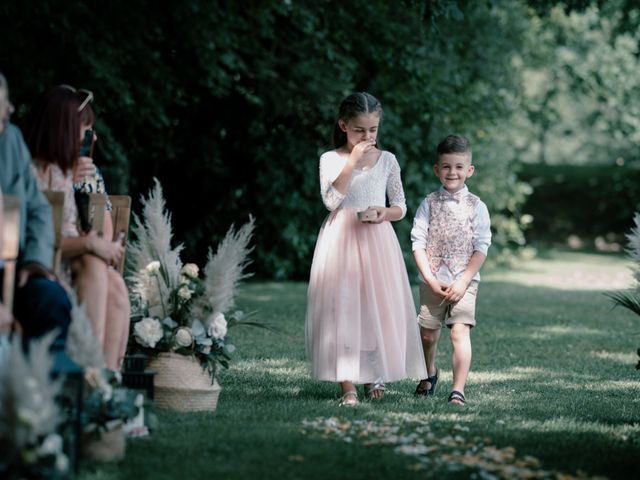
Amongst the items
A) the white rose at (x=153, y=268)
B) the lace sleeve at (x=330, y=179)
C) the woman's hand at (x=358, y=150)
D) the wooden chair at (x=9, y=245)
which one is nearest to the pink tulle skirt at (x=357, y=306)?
the lace sleeve at (x=330, y=179)

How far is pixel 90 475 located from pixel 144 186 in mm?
12507

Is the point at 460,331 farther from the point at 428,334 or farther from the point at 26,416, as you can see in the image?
the point at 26,416

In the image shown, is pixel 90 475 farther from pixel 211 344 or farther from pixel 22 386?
pixel 211 344

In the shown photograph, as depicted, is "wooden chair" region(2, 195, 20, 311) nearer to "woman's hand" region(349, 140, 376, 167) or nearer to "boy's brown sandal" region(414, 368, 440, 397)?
"woman's hand" region(349, 140, 376, 167)

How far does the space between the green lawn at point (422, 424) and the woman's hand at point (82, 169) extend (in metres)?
1.26

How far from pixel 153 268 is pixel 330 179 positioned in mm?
1204

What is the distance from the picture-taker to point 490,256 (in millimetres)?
20156

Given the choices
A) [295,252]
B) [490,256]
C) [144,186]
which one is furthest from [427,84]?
[490,256]

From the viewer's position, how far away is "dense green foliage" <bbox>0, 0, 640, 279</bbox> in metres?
12.2

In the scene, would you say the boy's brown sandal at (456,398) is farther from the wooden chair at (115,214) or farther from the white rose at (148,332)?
the wooden chair at (115,214)

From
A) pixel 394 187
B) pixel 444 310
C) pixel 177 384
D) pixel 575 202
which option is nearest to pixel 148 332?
pixel 177 384

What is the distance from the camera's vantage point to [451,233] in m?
6.39

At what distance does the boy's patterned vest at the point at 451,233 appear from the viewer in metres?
6.37

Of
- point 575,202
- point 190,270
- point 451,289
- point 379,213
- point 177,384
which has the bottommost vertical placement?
point 177,384
